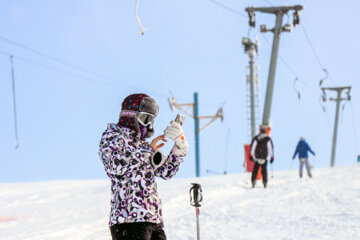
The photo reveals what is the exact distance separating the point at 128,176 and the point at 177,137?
1.54 ft

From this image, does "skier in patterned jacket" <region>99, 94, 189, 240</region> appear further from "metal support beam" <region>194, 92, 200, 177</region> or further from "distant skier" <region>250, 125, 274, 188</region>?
"metal support beam" <region>194, 92, 200, 177</region>

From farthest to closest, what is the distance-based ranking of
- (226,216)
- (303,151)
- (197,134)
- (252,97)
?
(197,134)
(252,97)
(303,151)
(226,216)

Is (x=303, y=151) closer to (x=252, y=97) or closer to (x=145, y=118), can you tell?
(x=252, y=97)

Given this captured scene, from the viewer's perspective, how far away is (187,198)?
36.7 feet

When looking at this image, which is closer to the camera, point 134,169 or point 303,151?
point 134,169

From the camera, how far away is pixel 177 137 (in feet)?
11.0

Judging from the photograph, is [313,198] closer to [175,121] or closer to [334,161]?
[175,121]

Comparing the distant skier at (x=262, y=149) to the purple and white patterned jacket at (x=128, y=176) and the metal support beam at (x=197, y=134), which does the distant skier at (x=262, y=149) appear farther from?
the metal support beam at (x=197, y=134)

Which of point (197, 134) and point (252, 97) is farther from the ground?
point (252, 97)

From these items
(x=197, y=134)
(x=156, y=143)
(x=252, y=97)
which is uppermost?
(x=156, y=143)

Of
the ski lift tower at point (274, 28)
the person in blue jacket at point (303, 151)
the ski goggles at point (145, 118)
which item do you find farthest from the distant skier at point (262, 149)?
the ski goggles at point (145, 118)

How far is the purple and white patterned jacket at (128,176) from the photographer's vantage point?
3057 mm

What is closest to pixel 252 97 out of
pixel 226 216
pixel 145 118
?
pixel 226 216

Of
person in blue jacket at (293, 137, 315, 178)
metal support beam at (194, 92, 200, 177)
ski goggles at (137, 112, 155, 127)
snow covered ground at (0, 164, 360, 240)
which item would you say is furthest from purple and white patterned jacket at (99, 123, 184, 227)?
metal support beam at (194, 92, 200, 177)
